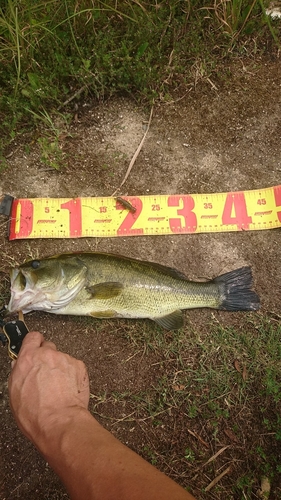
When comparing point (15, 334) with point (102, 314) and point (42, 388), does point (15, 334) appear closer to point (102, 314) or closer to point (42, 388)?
point (42, 388)

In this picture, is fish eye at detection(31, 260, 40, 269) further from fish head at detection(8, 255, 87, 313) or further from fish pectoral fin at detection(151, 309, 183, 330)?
fish pectoral fin at detection(151, 309, 183, 330)

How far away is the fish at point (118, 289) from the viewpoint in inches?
130

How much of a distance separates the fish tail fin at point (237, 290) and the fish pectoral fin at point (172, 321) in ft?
1.34

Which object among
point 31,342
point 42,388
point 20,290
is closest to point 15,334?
point 31,342

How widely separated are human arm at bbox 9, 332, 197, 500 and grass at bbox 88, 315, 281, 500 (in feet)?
3.36

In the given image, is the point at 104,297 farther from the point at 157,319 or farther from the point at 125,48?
the point at 125,48

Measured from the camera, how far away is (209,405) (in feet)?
11.9

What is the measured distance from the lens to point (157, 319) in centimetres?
362

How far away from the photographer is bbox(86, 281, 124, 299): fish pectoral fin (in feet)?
11.4

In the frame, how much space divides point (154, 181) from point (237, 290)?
1.39 meters

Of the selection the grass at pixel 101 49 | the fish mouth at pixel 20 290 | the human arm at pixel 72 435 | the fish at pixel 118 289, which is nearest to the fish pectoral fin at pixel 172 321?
the fish at pixel 118 289

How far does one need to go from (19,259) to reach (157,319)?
1.47 metres

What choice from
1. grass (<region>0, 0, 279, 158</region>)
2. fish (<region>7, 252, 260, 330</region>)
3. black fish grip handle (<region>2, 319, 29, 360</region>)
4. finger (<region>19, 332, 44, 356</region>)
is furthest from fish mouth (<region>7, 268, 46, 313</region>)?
grass (<region>0, 0, 279, 158</region>)

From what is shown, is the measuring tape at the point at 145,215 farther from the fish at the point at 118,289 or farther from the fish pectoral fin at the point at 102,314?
the fish pectoral fin at the point at 102,314
